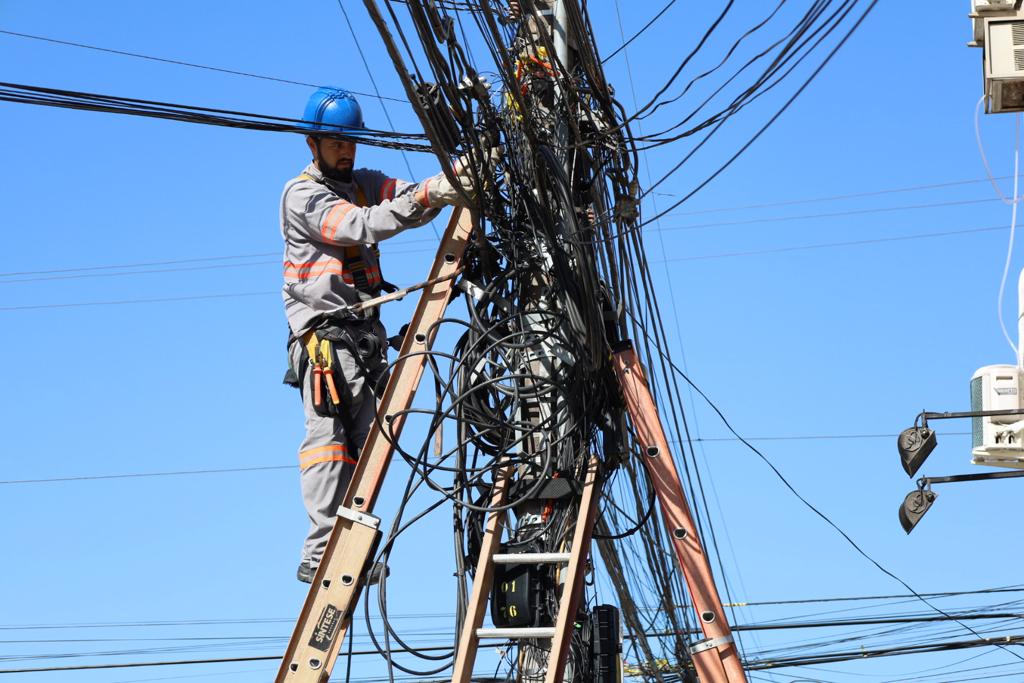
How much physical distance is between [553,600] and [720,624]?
2.80 feet

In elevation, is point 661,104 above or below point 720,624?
above

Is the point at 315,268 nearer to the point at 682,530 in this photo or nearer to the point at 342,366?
the point at 342,366

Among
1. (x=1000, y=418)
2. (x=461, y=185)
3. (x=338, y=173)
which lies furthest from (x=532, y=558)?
(x=1000, y=418)

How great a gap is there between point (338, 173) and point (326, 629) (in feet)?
7.57

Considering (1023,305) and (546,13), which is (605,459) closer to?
(546,13)

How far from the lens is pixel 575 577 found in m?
6.19

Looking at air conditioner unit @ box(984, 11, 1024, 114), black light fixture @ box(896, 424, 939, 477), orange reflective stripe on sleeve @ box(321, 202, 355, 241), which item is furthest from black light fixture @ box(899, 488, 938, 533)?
orange reflective stripe on sleeve @ box(321, 202, 355, 241)

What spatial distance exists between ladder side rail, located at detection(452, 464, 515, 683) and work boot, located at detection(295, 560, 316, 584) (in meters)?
0.72

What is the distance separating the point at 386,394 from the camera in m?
6.56

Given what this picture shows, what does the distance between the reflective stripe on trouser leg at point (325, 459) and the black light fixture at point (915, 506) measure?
3.68 metres

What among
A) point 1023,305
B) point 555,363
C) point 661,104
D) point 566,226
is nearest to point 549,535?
point 555,363

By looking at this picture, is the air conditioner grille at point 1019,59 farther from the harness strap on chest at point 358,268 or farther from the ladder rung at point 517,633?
the ladder rung at point 517,633

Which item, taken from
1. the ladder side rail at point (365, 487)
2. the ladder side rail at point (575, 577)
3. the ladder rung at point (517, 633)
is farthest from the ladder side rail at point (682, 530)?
the ladder side rail at point (365, 487)

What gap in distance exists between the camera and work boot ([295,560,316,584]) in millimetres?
6547
